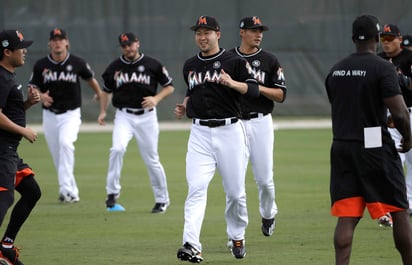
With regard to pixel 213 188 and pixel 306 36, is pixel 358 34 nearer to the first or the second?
pixel 213 188

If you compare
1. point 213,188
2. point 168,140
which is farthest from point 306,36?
point 213,188

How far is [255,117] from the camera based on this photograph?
11.6 meters

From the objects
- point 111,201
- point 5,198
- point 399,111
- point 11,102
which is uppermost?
point 399,111

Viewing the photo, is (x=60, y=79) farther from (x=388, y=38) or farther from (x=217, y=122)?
(x=217, y=122)

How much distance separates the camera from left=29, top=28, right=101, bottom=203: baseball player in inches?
600

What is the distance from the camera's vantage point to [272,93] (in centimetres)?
1138

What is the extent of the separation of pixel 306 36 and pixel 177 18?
4.12 metres

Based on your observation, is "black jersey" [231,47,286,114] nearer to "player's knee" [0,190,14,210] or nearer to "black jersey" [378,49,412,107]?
"black jersey" [378,49,412,107]

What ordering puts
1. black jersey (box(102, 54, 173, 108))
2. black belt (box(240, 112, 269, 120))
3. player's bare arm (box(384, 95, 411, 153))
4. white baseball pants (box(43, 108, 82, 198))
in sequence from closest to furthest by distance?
player's bare arm (box(384, 95, 411, 153)) → black belt (box(240, 112, 269, 120)) → black jersey (box(102, 54, 173, 108)) → white baseball pants (box(43, 108, 82, 198))

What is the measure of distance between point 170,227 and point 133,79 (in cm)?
288

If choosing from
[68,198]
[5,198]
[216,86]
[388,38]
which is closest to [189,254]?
[216,86]

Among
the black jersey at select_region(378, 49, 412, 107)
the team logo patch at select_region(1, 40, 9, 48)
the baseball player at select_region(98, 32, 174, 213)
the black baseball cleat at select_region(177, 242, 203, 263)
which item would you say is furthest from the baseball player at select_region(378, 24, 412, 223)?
the team logo patch at select_region(1, 40, 9, 48)

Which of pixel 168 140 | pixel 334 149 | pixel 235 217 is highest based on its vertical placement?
pixel 334 149

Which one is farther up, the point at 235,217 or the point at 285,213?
the point at 235,217
